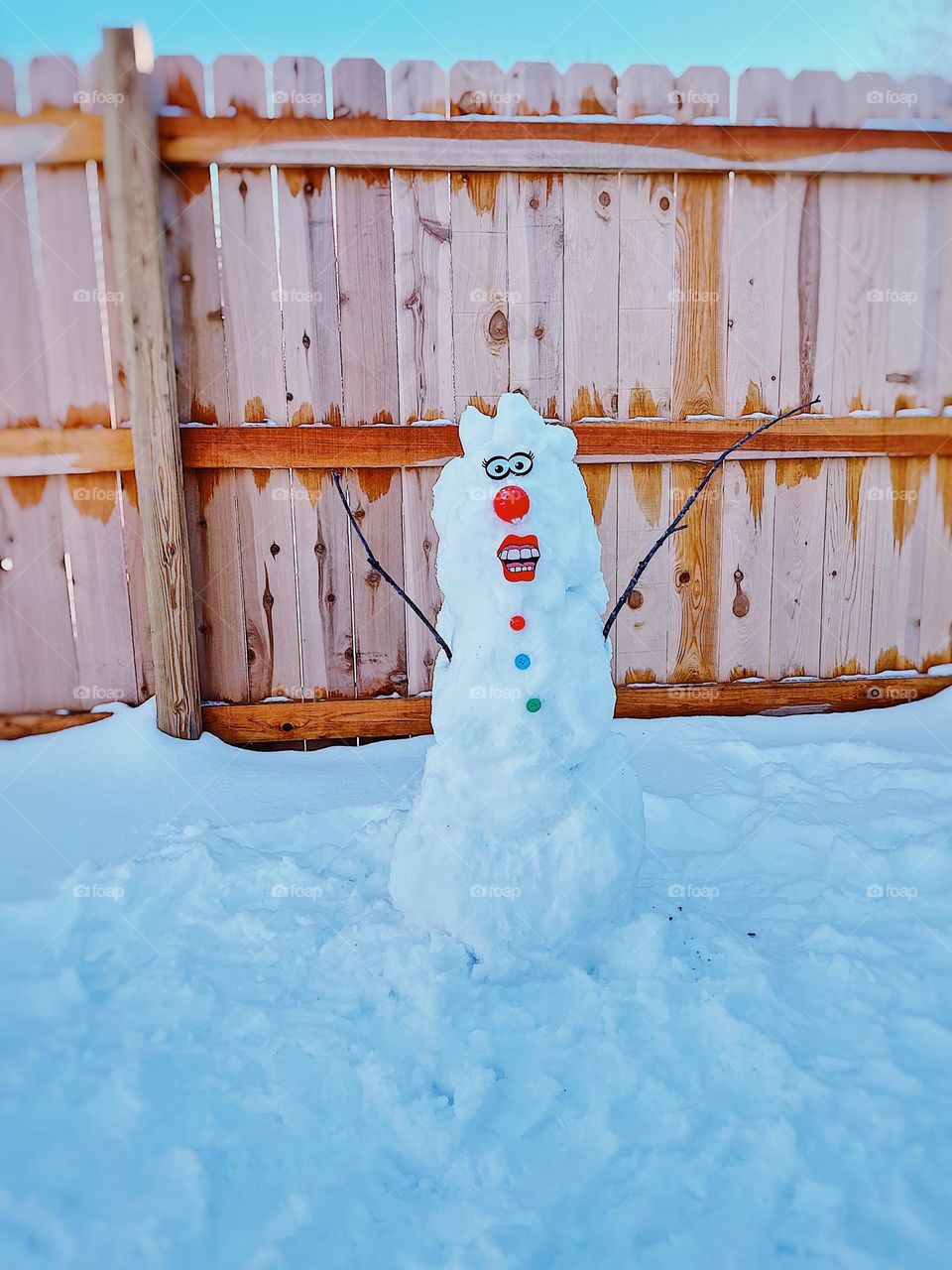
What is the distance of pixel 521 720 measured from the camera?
6.53 feet

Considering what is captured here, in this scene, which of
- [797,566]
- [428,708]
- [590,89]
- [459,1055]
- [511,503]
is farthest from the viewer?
[797,566]

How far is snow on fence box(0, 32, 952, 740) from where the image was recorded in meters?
3.05

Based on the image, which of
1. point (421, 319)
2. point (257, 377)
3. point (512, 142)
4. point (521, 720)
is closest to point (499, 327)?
point (421, 319)

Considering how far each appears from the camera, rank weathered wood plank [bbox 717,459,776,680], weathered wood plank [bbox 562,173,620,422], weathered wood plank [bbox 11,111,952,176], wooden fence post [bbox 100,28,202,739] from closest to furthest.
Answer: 1. wooden fence post [bbox 100,28,202,739]
2. weathered wood plank [bbox 11,111,952,176]
3. weathered wood plank [bbox 562,173,620,422]
4. weathered wood plank [bbox 717,459,776,680]

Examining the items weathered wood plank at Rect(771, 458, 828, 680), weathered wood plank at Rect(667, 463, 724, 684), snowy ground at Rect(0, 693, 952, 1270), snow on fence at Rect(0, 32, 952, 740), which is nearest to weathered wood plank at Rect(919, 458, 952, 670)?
snow on fence at Rect(0, 32, 952, 740)

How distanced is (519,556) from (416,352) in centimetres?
160

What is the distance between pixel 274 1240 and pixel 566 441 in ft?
5.57

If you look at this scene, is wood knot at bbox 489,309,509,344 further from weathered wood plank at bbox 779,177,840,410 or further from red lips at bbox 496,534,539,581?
red lips at bbox 496,534,539,581

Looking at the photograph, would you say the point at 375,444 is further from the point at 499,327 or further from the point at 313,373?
the point at 499,327

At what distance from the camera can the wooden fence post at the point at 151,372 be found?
291 centimetres

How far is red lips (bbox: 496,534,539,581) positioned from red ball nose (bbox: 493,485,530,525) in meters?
0.05

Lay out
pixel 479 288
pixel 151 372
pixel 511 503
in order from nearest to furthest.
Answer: pixel 511 503 < pixel 151 372 < pixel 479 288

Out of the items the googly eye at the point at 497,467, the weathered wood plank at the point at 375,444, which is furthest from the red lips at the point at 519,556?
the weathered wood plank at the point at 375,444

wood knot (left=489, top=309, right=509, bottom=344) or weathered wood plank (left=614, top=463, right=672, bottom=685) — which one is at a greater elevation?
wood knot (left=489, top=309, right=509, bottom=344)
